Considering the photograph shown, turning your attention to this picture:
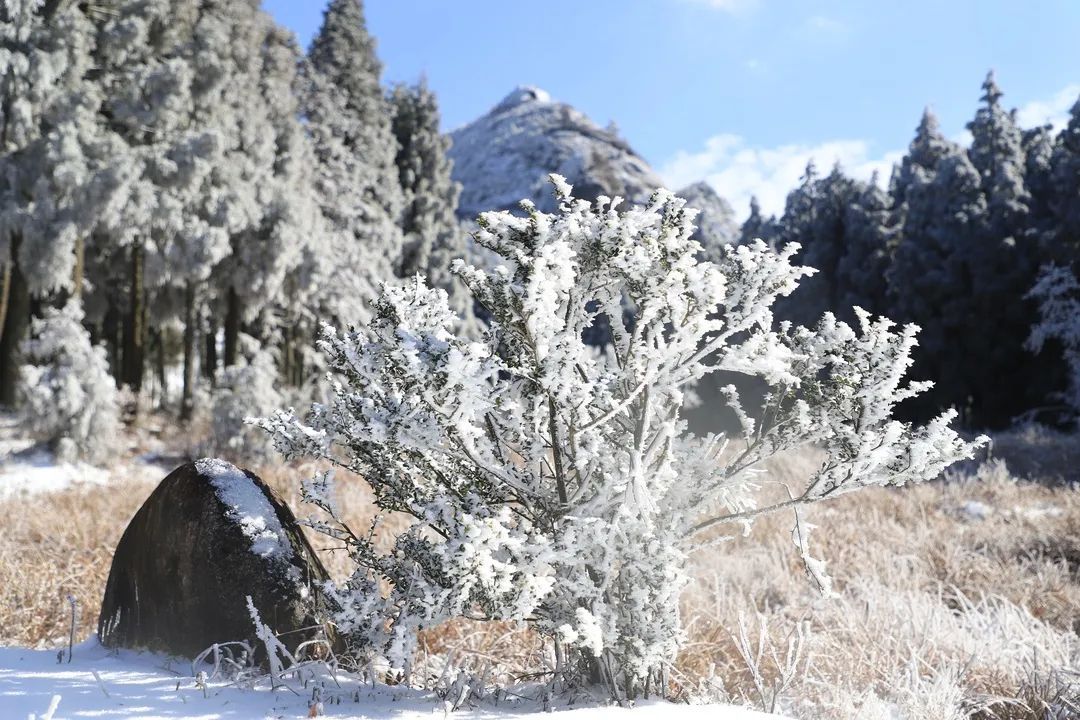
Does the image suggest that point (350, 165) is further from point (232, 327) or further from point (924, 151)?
point (924, 151)

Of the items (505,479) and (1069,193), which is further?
(1069,193)

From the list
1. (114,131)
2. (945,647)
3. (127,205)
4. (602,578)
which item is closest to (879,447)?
(602,578)

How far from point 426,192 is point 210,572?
25.4 m

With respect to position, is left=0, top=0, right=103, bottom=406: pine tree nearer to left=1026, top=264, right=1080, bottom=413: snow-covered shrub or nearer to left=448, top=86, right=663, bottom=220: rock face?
left=1026, top=264, right=1080, bottom=413: snow-covered shrub

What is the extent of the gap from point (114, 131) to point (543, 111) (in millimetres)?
101349

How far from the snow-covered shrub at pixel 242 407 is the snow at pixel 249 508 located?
30.2 ft

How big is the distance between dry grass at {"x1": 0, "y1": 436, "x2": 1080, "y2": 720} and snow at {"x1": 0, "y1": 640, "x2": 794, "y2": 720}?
39cm

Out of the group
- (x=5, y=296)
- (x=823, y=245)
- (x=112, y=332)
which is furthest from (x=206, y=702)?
(x=823, y=245)

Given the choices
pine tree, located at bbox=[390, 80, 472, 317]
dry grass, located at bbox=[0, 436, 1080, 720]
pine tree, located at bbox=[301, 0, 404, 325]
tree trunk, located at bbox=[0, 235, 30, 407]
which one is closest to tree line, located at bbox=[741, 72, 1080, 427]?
dry grass, located at bbox=[0, 436, 1080, 720]

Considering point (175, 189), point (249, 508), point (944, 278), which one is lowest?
point (249, 508)

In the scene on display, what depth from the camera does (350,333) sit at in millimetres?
2445

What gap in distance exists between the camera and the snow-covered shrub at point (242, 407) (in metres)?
12.0

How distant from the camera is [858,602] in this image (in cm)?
483

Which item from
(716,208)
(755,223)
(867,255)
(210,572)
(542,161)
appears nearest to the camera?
(210,572)
